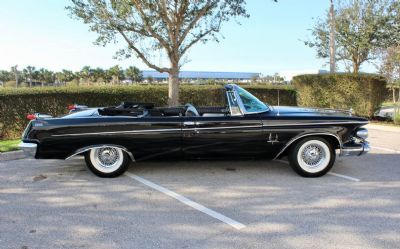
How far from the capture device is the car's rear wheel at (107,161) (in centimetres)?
530

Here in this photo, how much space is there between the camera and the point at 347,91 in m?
14.6

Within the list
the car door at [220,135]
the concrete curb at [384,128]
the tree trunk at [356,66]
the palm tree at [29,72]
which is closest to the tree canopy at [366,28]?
the tree trunk at [356,66]

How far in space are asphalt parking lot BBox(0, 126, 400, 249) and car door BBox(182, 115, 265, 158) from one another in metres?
0.44

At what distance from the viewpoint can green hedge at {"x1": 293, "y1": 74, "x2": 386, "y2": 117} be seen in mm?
14102

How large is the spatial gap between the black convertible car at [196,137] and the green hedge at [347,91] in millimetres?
9717

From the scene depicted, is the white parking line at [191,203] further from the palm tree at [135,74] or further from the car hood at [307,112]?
the palm tree at [135,74]

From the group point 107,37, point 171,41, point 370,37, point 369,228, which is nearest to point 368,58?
point 370,37

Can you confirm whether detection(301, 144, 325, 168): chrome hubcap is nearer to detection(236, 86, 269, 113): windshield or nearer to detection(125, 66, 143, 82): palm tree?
detection(236, 86, 269, 113): windshield

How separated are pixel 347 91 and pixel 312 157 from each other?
10.3 metres

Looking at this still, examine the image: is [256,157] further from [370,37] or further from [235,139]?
[370,37]

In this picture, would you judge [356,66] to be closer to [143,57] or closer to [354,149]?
[143,57]

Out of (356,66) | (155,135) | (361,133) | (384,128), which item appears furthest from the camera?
(356,66)

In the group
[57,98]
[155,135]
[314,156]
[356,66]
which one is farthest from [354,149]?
[356,66]

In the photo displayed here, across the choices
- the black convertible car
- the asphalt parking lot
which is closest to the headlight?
the black convertible car
